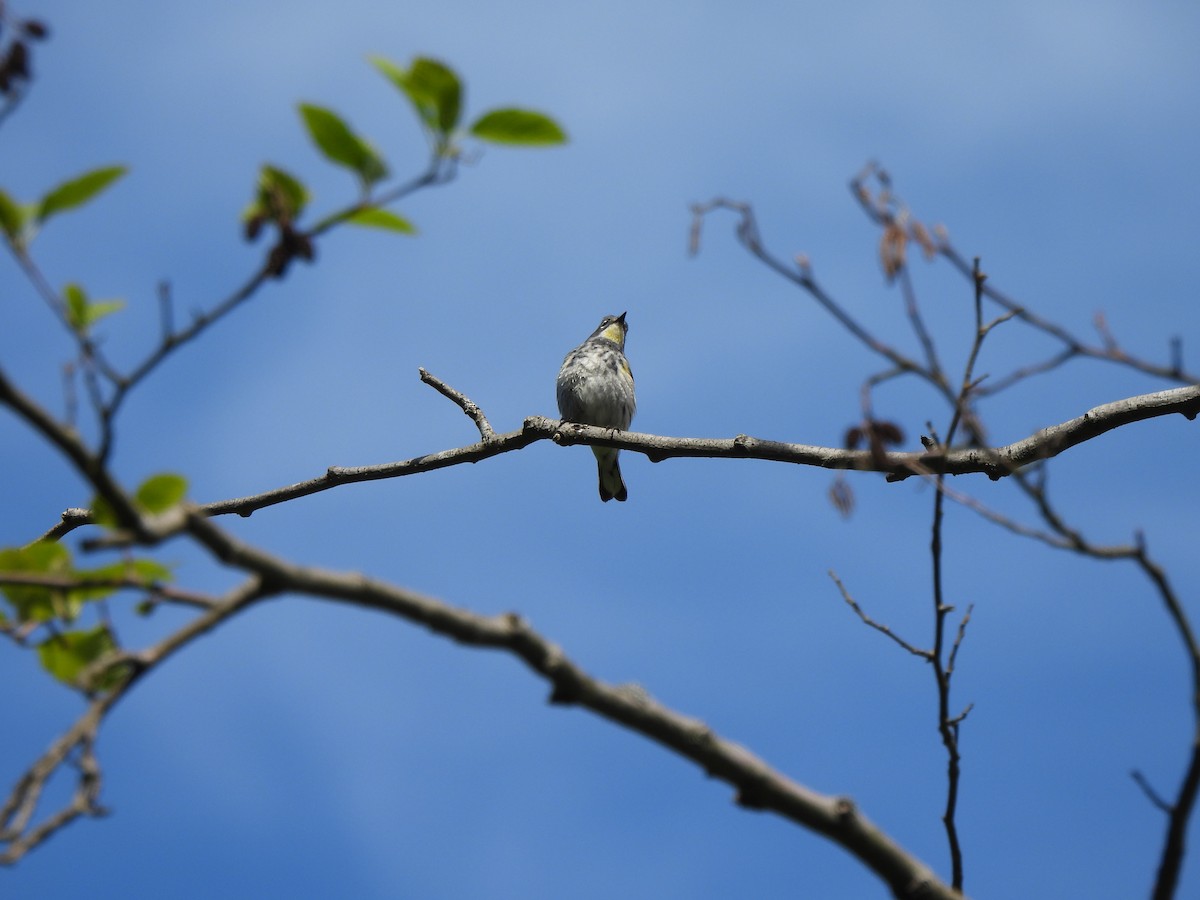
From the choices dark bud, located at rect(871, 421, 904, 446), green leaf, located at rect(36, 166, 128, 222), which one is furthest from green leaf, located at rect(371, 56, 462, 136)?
dark bud, located at rect(871, 421, 904, 446)

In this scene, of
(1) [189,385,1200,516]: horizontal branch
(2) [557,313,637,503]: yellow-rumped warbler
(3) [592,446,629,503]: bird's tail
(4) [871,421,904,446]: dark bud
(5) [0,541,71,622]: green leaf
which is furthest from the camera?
(3) [592,446,629,503]: bird's tail

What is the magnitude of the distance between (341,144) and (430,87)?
0.74 feet

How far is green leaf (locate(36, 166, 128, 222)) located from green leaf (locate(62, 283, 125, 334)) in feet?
0.79

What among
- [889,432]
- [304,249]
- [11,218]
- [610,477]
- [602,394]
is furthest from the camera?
[610,477]

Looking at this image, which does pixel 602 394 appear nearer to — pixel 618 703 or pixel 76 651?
pixel 76 651

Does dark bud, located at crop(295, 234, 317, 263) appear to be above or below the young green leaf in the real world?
above

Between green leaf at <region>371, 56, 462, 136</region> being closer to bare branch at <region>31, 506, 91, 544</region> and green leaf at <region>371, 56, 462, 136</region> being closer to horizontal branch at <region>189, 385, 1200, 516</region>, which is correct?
horizontal branch at <region>189, 385, 1200, 516</region>

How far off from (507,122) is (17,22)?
1.21 meters

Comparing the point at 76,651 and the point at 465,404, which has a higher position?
the point at 465,404

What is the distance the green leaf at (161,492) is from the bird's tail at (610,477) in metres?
9.69

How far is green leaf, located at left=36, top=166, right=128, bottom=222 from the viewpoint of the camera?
2229 millimetres

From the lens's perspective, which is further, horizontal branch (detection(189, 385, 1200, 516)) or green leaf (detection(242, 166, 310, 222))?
horizontal branch (detection(189, 385, 1200, 516))

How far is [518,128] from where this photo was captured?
2252 mm

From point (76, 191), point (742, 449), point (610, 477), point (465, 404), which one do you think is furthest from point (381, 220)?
point (610, 477)
